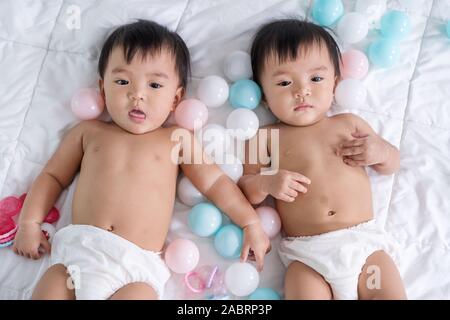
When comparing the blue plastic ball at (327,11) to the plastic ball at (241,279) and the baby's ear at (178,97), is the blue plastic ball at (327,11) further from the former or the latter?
the plastic ball at (241,279)

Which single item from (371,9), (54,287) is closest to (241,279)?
(54,287)

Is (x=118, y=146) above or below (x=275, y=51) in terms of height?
below

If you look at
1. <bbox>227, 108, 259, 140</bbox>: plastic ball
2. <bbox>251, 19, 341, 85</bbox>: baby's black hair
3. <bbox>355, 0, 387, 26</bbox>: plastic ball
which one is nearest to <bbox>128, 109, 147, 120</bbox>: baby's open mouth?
<bbox>227, 108, 259, 140</bbox>: plastic ball

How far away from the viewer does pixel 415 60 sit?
1506mm

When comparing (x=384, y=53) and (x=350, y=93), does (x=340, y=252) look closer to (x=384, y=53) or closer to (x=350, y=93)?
(x=350, y=93)

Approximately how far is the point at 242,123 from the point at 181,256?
1.20 feet

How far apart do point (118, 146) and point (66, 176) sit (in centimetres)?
15

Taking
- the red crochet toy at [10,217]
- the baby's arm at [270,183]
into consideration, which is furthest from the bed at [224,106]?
the baby's arm at [270,183]

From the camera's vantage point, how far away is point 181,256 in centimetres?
127

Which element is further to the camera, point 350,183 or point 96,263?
point 350,183

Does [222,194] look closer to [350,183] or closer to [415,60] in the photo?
[350,183]

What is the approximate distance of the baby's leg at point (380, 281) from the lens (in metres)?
1.20

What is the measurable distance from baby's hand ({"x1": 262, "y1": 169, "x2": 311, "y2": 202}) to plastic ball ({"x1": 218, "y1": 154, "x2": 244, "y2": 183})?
0.35 ft
